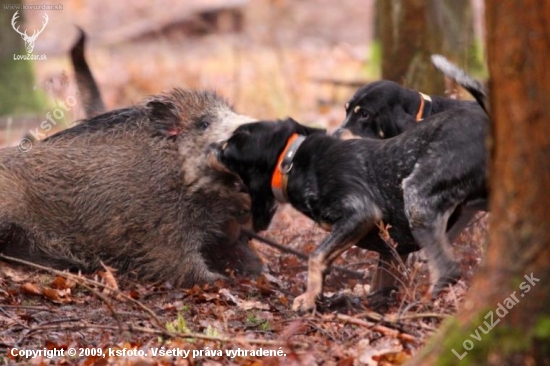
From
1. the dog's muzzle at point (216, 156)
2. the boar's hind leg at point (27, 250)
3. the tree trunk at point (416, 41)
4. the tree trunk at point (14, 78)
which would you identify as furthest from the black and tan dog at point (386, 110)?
the tree trunk at point (14, 78)

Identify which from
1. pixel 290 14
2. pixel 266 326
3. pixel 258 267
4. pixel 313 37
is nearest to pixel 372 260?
pixel 258 267

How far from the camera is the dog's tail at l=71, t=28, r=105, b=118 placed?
8.88 metres

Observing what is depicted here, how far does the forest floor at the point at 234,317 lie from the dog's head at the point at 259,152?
0.82 m

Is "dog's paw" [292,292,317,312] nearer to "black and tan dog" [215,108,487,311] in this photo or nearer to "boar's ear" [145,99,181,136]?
"black and tan dog" [215,108,487,311]

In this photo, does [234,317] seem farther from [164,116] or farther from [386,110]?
[164,116]

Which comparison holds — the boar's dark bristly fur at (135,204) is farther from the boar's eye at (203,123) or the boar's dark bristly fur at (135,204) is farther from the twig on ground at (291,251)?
the twig on ground at (291,251)

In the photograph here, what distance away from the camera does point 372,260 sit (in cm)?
793

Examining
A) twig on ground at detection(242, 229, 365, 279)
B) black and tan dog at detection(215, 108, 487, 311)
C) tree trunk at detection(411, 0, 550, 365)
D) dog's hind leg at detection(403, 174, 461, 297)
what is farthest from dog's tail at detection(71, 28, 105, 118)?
tree trunk at detection(411, 0, 550, 365)

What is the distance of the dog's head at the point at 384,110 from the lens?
724 centimetres

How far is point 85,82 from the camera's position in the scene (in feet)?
29.7

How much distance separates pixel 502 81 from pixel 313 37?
20993 millimetres

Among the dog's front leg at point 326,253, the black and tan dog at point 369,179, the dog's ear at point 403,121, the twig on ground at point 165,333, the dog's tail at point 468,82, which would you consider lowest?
the twig on ground at point 165,333

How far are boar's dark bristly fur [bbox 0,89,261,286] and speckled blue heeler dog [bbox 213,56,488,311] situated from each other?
79cm

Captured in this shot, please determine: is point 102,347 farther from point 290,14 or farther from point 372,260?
point 290,14
